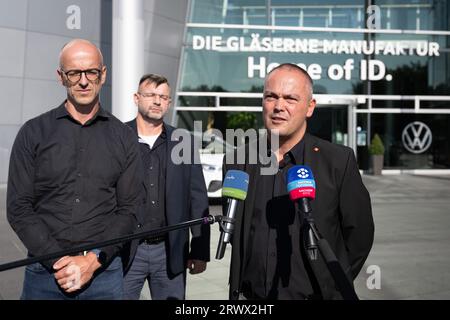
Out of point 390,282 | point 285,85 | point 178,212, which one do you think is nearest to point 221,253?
point 285,85

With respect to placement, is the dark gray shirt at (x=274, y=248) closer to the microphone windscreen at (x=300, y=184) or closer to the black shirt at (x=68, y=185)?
the microphone windscreen at (x=300, y=184)

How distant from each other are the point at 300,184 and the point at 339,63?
56.7ft

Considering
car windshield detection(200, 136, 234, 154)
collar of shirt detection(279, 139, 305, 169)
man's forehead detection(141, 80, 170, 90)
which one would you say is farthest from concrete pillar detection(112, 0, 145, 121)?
collar of shirt detection(279, 139, 305, 169)

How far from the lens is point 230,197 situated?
199 cm

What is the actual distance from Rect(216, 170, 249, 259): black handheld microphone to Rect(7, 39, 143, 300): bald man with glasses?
0.62 meters

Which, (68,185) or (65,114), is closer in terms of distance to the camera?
(68,185)

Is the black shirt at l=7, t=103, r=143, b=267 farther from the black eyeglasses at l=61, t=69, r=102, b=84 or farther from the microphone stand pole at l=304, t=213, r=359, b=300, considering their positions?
the microphone stand pole at l=304, t=213, r=359, b=300

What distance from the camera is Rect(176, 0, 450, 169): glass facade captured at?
17.8 metres

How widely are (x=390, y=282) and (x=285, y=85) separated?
4008 mm

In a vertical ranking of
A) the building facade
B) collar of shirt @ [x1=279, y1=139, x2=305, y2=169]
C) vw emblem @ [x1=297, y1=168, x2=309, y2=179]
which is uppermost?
the building facade

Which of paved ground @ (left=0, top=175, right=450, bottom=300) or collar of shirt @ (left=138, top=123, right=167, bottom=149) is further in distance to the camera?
paved ground @ (left=0, top=175, right=450, bottom=300)

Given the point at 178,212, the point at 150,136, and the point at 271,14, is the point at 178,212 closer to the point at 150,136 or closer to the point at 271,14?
the point at 150,136

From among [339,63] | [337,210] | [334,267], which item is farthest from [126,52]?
[339,63]

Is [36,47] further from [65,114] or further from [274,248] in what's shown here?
[274,248]
